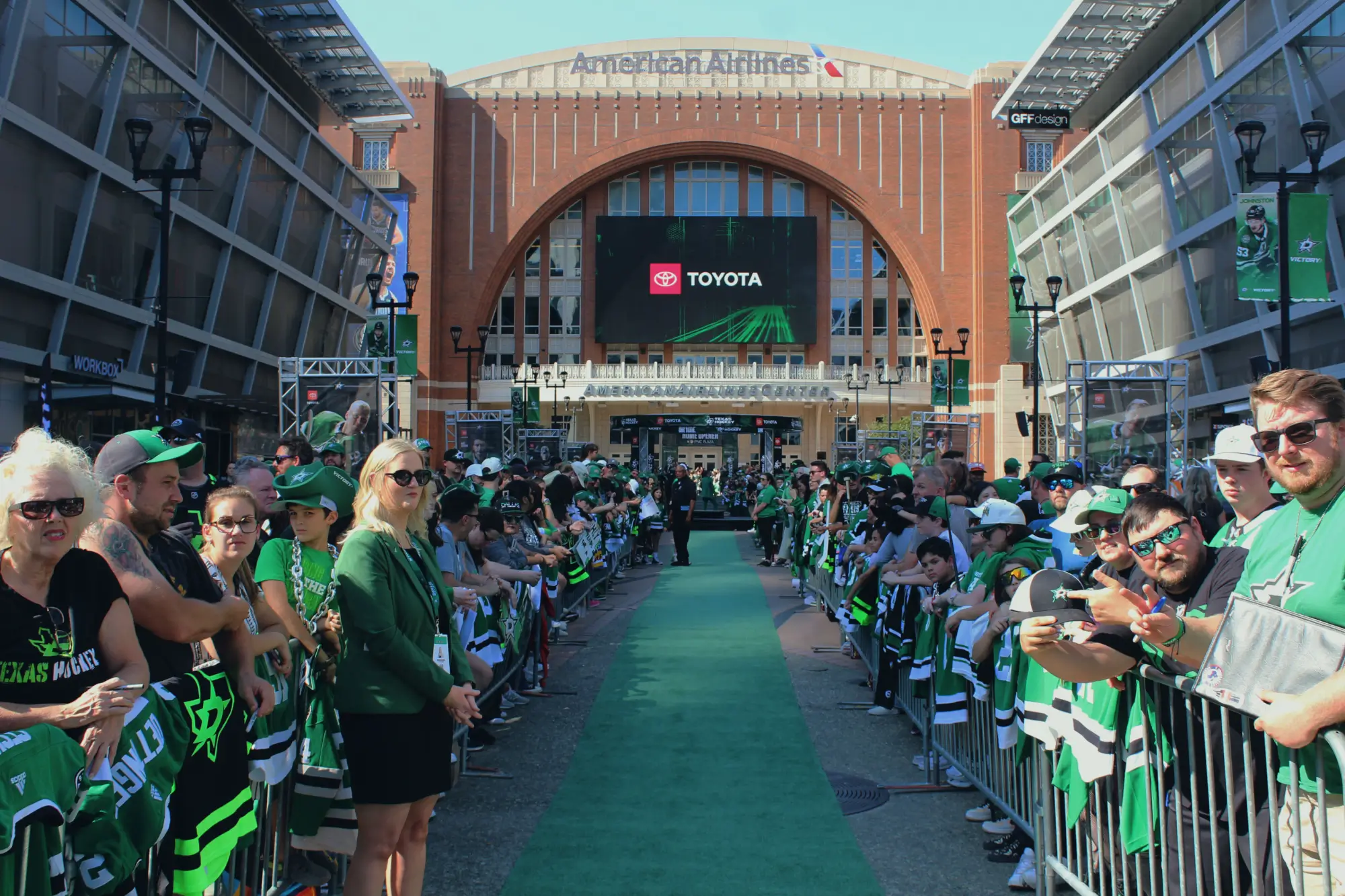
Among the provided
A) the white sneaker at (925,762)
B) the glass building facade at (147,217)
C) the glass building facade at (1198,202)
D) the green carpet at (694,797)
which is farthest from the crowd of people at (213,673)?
the glass building facade at (1198,202)

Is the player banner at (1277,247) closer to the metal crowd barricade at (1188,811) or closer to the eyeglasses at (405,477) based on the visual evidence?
the metal crowd barricade at (1188,811)

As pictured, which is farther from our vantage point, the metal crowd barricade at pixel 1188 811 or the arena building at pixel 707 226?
the arena building at pixel 707 226

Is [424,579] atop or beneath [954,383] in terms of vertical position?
beneath

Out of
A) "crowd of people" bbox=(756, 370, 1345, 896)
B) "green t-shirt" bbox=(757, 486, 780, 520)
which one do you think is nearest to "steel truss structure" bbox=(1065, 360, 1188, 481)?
"green t-shirt" bbox=(757, 486, 780, 520)

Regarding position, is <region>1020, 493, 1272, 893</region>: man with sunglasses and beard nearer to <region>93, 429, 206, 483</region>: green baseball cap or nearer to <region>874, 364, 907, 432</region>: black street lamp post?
<region>93, 429, 206, 483</region>: green baseball cap

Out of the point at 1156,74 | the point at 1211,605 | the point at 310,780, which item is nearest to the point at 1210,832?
the point at 1211,605

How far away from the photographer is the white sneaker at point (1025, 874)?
4773 millimetres

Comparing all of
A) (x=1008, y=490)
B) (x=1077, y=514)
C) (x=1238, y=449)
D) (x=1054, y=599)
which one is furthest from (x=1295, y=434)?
(x=1008, y=490)

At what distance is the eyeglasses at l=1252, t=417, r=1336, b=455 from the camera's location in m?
2.83

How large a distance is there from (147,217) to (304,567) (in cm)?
2797

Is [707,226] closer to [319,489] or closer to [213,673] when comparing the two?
[319,489]

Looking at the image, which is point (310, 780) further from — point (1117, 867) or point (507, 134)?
point (507, 134)

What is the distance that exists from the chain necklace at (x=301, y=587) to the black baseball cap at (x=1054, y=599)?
284 centimetres

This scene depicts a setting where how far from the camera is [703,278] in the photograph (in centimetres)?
5888
